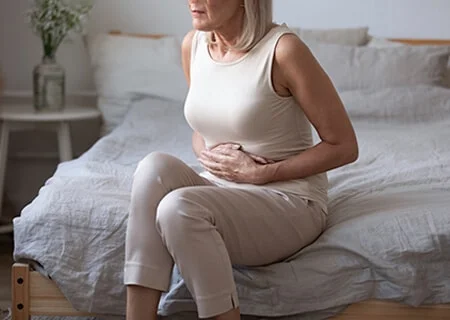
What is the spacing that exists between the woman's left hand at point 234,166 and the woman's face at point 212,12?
0.26 metres

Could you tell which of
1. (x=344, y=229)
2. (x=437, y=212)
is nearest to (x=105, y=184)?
(x=344, y=229)

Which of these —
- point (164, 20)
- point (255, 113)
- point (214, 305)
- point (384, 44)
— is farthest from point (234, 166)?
point (164, 20)

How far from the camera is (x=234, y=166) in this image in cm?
177

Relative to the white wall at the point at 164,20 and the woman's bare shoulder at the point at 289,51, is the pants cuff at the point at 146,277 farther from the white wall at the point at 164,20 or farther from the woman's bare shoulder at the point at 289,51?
the white wall at the point at 164,20

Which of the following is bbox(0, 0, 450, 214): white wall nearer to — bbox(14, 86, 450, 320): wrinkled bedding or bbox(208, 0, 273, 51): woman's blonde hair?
bbox(14, 86, 450, 320): wrinkled bedding

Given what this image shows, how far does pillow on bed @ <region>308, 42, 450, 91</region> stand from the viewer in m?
2.89

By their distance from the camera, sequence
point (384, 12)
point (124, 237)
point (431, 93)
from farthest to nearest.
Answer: point (384, 12) < point (431, 93) < point (124, 237)

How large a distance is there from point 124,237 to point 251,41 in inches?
19.0

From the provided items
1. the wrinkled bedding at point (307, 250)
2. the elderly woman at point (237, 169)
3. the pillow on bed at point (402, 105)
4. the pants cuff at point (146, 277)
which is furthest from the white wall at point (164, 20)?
the pants cuff at point (146, 277)

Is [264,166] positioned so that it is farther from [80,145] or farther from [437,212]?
[80,145]

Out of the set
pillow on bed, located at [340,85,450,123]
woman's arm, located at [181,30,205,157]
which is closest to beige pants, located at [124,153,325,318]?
woman's arm, located at [181,30,205,157]

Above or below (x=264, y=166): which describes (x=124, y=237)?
below

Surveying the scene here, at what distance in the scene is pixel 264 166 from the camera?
5.73ft

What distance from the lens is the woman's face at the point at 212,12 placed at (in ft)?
5.83
